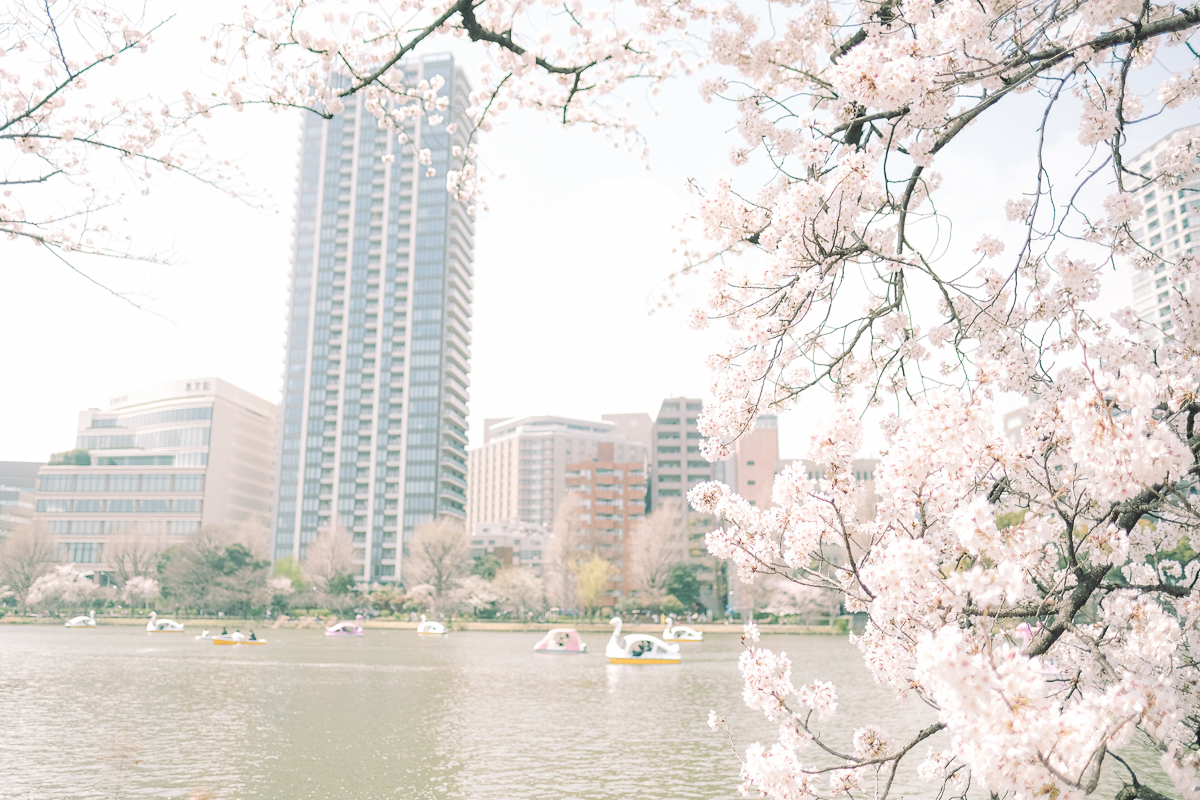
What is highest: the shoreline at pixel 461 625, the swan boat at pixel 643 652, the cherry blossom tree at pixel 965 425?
the cherry blossom tree at pixel 965 425

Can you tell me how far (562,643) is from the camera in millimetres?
34406

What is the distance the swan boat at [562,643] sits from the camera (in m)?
34.1

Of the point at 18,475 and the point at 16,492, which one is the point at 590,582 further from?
the point at 18,475

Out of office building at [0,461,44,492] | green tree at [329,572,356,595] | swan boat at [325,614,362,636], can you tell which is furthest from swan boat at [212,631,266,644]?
office building at [0,461,44,492]

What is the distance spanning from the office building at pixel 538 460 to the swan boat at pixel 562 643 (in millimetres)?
86894

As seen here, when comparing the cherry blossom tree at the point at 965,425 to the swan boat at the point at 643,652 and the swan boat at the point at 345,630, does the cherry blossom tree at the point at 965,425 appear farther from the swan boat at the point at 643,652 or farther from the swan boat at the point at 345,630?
the swan boat at the point at 345,630

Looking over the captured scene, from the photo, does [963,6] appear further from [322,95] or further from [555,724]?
[555,724]

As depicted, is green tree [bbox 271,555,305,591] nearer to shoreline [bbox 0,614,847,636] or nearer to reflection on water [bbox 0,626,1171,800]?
shoreline [bbox 0,614,847,636]

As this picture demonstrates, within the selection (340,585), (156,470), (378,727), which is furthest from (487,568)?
(378,727)

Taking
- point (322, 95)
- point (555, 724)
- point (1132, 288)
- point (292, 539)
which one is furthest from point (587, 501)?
point (322, 95)

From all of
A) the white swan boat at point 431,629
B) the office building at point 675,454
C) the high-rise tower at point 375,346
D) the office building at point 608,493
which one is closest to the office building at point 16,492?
the high-rise tower at point 375,346

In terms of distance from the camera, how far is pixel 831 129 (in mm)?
4203

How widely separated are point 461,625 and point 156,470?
5153 centimetres

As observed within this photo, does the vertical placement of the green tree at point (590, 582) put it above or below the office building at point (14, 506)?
below
